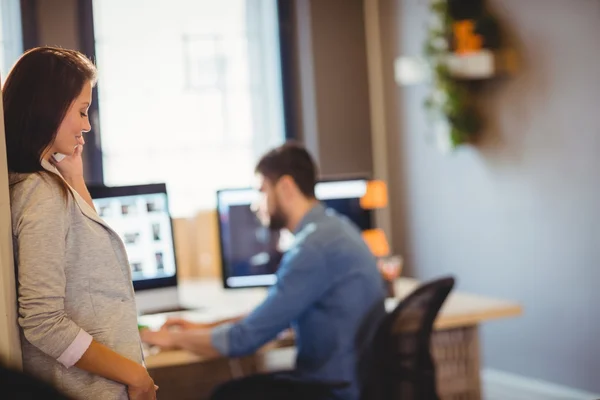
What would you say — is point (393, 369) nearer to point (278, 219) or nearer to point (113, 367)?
point (278, 219)

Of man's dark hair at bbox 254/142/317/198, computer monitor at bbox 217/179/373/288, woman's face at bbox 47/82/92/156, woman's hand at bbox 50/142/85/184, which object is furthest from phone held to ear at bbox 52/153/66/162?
computer monitor at bbox 217/179/373/288

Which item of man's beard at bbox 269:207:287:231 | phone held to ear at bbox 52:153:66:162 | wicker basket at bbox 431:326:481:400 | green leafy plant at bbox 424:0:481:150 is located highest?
green leafy plant at bbox 424:0:481:150

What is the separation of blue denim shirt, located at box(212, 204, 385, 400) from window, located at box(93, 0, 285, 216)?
8.27ft

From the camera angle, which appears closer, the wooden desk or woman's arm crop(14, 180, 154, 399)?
woman's arm crop(14, 180, 154, 399)

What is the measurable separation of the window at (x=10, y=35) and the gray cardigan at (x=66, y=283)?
335 cm

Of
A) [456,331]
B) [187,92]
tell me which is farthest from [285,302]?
[187,92]

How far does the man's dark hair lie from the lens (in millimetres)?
2848

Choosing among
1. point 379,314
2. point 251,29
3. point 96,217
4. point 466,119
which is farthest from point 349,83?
point 96,217

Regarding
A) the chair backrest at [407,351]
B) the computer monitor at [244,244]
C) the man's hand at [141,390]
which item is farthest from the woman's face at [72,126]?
the computer monitor at [244,244]

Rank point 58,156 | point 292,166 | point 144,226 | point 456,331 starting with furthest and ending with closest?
point 456,331 → point 144,226 → point 292,166 → point 58,156

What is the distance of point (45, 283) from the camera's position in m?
1.44

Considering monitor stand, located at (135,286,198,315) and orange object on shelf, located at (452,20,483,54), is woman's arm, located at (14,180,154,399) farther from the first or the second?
orange object on shelf, located at (452,20,483,54)

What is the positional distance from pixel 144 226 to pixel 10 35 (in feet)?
7.05

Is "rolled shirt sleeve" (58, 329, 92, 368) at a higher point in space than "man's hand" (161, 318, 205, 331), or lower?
higher
